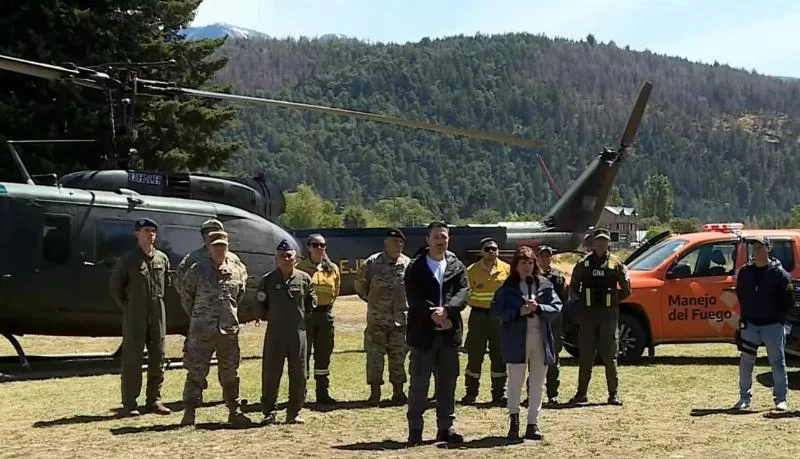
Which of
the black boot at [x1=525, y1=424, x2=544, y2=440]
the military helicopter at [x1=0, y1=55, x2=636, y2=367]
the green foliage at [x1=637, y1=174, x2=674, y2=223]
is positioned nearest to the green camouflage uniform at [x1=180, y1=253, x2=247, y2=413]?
the black boot at [x1=525, y1=424, x2=544, y2=440]

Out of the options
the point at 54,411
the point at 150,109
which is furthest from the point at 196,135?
the point at 54,411

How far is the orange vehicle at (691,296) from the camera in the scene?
41.8ft

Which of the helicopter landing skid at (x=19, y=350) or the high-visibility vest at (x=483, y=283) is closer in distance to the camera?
the high-visibility vest at (x=483, y=283)

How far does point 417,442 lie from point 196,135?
19862 millimetres

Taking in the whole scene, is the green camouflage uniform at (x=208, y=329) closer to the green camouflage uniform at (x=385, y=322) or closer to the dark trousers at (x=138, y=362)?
the dark trousers at (x=138, y=362)

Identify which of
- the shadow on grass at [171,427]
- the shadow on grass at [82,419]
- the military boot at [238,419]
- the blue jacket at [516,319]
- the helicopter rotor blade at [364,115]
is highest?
the helicopter rotor blade at [364,115]

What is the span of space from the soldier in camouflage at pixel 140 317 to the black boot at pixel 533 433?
3.26m

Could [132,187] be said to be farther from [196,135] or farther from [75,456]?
[196,135]

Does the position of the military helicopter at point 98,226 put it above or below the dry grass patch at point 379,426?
above

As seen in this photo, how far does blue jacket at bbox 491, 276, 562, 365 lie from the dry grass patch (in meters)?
0.67

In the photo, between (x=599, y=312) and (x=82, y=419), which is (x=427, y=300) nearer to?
(x=599, y=312)

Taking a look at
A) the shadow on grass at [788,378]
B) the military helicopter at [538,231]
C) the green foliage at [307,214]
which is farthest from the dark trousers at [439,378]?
the green foliage at [307,214]

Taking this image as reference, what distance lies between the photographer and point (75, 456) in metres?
7.13

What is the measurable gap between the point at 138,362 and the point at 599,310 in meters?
4.30
